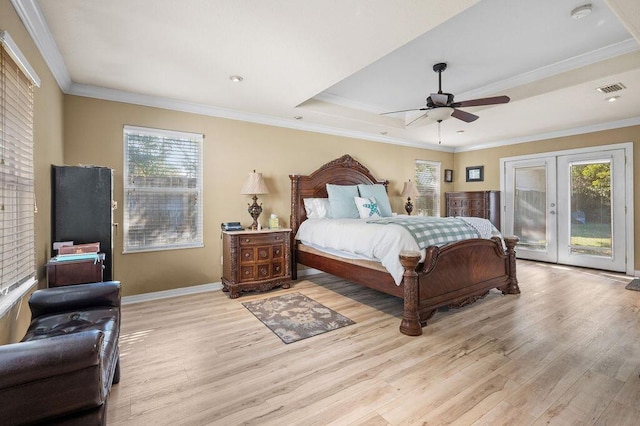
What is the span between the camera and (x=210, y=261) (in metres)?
4.02

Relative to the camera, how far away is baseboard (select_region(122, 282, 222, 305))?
347 centimetres

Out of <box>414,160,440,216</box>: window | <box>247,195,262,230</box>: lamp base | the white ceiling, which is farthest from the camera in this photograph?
<box>414,160,440,216</box>: window

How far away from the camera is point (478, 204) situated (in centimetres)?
613

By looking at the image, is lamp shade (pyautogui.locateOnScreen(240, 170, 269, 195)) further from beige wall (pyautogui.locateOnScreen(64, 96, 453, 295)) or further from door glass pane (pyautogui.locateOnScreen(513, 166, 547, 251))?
door glass pane (pyautogui.locateOnScreen(513, 166, 547, 251))

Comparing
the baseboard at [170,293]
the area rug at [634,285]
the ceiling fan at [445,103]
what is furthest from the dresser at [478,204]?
the baseboard at [170,293]

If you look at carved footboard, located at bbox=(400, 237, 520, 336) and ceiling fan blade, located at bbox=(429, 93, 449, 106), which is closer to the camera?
carved footboard, located at bbox=(400, 237, 520, 336)

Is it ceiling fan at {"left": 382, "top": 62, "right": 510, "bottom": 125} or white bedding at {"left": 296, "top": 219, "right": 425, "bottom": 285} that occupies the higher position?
ceiling fan at {"left": 382, "top": 62, "right": 510, "bottom": 125}

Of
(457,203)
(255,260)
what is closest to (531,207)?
(457,203)

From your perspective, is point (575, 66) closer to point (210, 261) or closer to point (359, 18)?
point (359, 18)

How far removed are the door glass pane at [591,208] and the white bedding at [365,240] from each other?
4.29m

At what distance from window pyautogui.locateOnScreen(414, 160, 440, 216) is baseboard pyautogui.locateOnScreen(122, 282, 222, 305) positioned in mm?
4448

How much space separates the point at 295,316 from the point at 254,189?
1.80 m

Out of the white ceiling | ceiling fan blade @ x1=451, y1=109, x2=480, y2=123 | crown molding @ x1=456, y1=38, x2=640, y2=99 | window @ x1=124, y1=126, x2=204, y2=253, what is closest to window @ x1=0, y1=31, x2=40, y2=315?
the white ceiling

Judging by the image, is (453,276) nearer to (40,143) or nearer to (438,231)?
(438,231)
